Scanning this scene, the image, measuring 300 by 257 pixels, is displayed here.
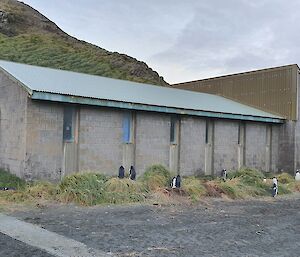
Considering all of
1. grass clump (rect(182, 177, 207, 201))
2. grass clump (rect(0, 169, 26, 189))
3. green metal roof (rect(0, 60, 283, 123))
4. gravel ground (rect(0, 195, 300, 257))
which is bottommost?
gravel ground (rect(0, 195, 300, 257))

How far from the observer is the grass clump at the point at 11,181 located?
45.6ft

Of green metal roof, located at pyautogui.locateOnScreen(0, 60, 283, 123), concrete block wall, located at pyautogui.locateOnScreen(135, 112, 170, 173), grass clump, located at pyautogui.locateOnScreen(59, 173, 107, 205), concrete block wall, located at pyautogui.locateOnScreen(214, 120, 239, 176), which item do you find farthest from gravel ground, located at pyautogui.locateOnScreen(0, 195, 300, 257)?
concrete block wall, located at pyautogui.locateOnScreen(214, 120, 239, 176)

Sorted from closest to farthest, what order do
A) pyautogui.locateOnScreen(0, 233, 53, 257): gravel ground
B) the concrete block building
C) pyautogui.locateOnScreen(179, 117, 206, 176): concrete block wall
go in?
pyautogui.locateOnScreen(0, 233, 53, 257): gravel ground, the concrete block building, pyautogui.locateOnScreen(179, 117, 206, 176): concrete block wall

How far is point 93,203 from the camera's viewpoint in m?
12.4

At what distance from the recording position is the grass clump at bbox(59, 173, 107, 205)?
1237 cm

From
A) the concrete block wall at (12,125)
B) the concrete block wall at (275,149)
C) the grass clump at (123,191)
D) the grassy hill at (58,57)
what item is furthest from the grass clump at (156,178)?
the grassy hill at (58,57)

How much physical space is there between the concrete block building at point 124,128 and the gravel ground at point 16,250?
275 inches

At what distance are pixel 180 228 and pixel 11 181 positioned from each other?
7.35m

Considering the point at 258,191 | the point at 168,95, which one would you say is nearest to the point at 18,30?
the point at 168,95

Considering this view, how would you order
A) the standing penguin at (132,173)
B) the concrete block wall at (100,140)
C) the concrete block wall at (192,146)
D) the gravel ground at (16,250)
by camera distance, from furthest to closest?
the concrete block wall at (192,146) < the standing penguin at (132,173) < the concrete block wall at (100,140) < the gravel ground at (16,250)

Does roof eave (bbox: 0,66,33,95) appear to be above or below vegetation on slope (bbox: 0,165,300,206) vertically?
above

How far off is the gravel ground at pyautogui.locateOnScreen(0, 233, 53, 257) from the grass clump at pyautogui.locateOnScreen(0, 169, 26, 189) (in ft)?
20.3

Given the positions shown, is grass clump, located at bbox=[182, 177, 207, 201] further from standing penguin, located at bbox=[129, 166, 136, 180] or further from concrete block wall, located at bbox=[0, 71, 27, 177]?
concrete block wall, located at bbox=[0, 71, 27, 177]

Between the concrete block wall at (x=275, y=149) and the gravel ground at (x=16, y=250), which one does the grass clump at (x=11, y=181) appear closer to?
the gravel ground at (x=16, y=250)
